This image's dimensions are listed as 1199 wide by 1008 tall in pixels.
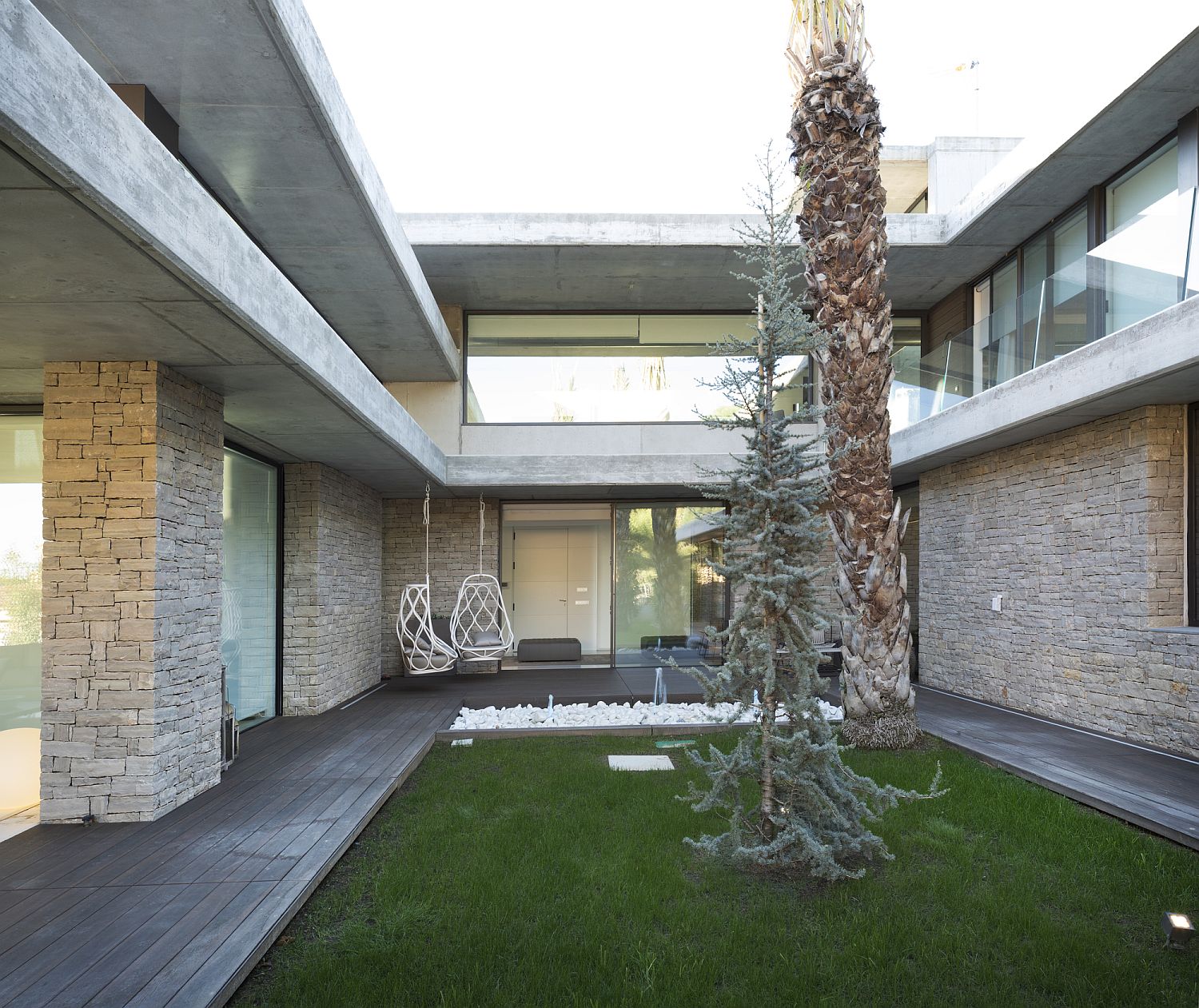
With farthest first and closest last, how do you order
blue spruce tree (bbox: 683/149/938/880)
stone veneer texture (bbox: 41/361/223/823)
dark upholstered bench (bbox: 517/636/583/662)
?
dark upholstered bench (bbox: 517/636/583/662), stone veneer texture (bbox: 41/361/223/823), blue spruce tree (bbox: 683/149/938/880)

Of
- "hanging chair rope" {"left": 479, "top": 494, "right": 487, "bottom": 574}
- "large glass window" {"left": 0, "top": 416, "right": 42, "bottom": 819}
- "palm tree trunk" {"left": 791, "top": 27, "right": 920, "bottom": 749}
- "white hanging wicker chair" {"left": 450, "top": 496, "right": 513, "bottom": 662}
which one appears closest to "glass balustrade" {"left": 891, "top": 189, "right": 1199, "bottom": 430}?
"palm tree trunk" {"left": 791, "top": 27, "right": 920, "bottom": 749}

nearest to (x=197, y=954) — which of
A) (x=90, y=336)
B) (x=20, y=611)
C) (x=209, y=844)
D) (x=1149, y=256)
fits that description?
(x=209, y=844)

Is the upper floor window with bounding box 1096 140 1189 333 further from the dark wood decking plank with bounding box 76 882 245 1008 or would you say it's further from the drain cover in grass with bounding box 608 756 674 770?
the dark wood decking plank with bounding box 76 882 245 1008

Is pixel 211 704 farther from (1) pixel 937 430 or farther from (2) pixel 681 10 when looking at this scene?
(2) pixel 681 10

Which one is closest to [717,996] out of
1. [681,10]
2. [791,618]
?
[791,618]

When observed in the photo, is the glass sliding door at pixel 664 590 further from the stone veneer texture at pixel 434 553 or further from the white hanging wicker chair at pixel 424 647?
the white hanging wicker chair at pixel 424 647

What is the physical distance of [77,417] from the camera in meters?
4.82

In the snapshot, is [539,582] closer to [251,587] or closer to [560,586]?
[560,586]

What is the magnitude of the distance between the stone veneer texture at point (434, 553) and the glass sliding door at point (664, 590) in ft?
6.45

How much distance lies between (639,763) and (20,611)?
4.36 meters

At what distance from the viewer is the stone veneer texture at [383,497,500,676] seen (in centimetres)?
1207

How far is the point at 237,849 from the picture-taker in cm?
424

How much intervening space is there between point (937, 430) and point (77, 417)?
26.4 ft

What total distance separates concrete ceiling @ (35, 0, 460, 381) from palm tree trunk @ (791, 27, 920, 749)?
374 cm
